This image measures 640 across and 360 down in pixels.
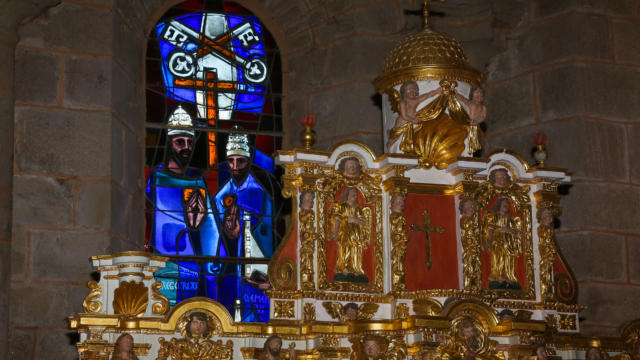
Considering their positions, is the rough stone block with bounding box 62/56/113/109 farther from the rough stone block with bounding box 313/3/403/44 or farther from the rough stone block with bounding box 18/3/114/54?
the rough stone block with bounding box 313/3/403/44

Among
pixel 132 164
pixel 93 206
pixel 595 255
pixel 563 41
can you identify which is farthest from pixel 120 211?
pixel 563 41

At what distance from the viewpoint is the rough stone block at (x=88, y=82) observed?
649 inches

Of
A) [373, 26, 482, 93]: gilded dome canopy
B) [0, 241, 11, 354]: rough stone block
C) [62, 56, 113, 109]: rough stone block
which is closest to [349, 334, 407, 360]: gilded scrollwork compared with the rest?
[373, 26, 482, 93]: gilded dome canopy

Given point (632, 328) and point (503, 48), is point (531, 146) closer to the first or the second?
point (503, 48)

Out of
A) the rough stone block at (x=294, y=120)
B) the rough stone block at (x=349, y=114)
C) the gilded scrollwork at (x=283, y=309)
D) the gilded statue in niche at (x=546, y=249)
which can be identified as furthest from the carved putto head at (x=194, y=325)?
the rough stone block at (x=294, y=120)

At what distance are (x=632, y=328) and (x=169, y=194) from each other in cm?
647

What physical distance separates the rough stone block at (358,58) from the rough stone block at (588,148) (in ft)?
8.14

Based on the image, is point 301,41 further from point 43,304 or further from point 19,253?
point 43,304

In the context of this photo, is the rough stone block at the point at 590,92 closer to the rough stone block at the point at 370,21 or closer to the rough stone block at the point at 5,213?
the rough stone block at the point at 370,21

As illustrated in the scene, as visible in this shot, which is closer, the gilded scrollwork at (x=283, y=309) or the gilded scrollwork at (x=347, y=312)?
the gilded scrollwork at (x=283, y=309)

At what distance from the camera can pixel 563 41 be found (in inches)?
703

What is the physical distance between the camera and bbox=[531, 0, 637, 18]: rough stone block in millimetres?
17922

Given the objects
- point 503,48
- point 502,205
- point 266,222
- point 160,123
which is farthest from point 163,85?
point 502,205

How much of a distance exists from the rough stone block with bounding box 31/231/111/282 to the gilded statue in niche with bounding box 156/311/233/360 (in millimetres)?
3308
